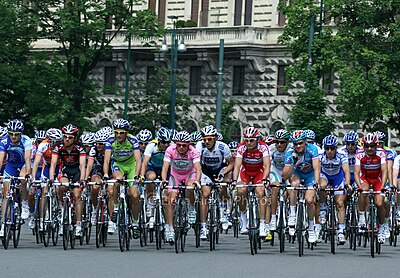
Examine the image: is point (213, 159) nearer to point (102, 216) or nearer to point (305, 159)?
point (305, 159)

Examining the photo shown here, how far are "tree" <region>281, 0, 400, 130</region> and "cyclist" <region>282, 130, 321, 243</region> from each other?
954 inches

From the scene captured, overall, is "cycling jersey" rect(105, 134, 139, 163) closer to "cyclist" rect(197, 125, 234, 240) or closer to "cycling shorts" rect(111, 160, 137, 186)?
"cycling shorts" rect(111, 160, 137, 186)

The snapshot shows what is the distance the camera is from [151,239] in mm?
26531

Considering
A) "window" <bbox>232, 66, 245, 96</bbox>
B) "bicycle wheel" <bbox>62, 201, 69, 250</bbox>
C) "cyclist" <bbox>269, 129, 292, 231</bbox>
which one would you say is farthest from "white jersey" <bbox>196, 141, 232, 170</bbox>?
"window" <bbox>232, 66, 245, 96</bbox>

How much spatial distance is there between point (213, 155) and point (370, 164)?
A: 9.17 feet

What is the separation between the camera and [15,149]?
2512cm

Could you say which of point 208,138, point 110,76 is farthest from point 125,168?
point 110,76

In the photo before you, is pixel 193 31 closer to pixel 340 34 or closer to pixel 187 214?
pixel 340 34

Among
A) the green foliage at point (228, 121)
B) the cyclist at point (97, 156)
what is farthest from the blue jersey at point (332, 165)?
the green foliage at point (228, 121)

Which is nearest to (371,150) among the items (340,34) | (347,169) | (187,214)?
(347,169)

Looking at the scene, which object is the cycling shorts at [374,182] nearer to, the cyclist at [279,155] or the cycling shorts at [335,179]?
the cycling shorts at [335,179]

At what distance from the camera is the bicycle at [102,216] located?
80.0 feet

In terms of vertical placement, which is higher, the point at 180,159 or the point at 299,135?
the point at 299,135

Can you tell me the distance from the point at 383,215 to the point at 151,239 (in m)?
4.11
